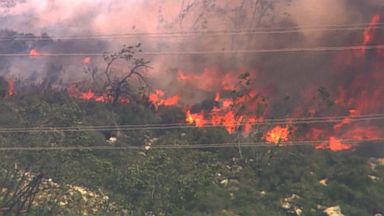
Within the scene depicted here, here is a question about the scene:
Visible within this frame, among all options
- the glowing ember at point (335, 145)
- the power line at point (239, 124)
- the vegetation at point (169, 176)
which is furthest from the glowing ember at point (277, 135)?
the glowing ember at point (335, 145)

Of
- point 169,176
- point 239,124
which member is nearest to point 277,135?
point 239,124

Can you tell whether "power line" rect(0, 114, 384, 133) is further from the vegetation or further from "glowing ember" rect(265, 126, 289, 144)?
the vegetation

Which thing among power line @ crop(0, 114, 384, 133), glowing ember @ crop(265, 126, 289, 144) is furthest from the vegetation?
glowing ember @ crop(265, 126, 289, 144)

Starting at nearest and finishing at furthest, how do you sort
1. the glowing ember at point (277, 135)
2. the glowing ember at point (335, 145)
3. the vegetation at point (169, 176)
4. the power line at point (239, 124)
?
the vegetation at point (169, 176) → the power line at point (239, 124) → the glowing ember at point (277, 135) → the glowing ember at point (335, 145)

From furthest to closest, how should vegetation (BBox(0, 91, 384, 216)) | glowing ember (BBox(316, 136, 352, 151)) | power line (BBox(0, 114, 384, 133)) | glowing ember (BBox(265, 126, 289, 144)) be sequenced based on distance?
glowing ember (BBox(316, 136, 352, 151)) < glowing ember (BBox(265, 126, 289, 144)) < power line (BBox(0, 114, 384, 133)) < vegetation (BBox(0, 91, 384, 216))

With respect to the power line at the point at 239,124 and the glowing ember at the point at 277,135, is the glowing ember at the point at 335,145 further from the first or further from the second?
the glowing ember at the point at 277,135

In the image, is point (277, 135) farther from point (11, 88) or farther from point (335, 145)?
point (11, 88)
